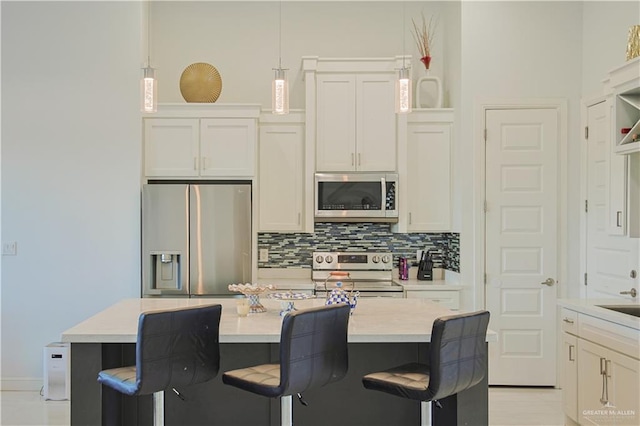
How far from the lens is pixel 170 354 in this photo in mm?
2396

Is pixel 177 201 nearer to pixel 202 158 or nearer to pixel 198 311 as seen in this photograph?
pixel 202 158

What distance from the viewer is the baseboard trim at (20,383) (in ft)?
15.5

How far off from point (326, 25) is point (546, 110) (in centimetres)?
208

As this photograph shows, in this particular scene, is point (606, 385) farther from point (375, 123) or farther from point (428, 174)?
point (375, 123)

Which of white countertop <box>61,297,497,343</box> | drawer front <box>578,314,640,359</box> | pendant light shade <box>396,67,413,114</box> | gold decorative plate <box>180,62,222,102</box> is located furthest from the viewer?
gold decorative plate <box>180,62,222,102</box>

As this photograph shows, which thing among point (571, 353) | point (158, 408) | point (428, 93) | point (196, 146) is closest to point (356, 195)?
point (428, 93)

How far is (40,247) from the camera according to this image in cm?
474

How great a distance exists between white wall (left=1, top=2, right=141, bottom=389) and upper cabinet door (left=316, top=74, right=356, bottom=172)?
4.89ft

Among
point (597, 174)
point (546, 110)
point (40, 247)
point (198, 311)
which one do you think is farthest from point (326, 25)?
point (198, 311)

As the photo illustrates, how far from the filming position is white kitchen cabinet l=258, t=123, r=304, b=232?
5.00 meters

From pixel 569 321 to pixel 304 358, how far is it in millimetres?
2030

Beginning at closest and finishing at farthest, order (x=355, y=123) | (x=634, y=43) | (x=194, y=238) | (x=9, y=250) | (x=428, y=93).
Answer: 1. (x=634, y=43)
2. (x=194, y=238)
3. (x=9, y=250)
4. (x=355, y=123)
5. (x=428, y=93)

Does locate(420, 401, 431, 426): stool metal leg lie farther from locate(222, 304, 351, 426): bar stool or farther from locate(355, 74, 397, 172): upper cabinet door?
locate(355, 74, 397, 172): upper cabinet door

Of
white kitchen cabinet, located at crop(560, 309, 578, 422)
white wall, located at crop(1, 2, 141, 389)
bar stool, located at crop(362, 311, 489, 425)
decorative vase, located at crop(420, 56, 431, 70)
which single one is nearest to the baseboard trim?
white wall, located at crop(1, 2, 141, 389)
